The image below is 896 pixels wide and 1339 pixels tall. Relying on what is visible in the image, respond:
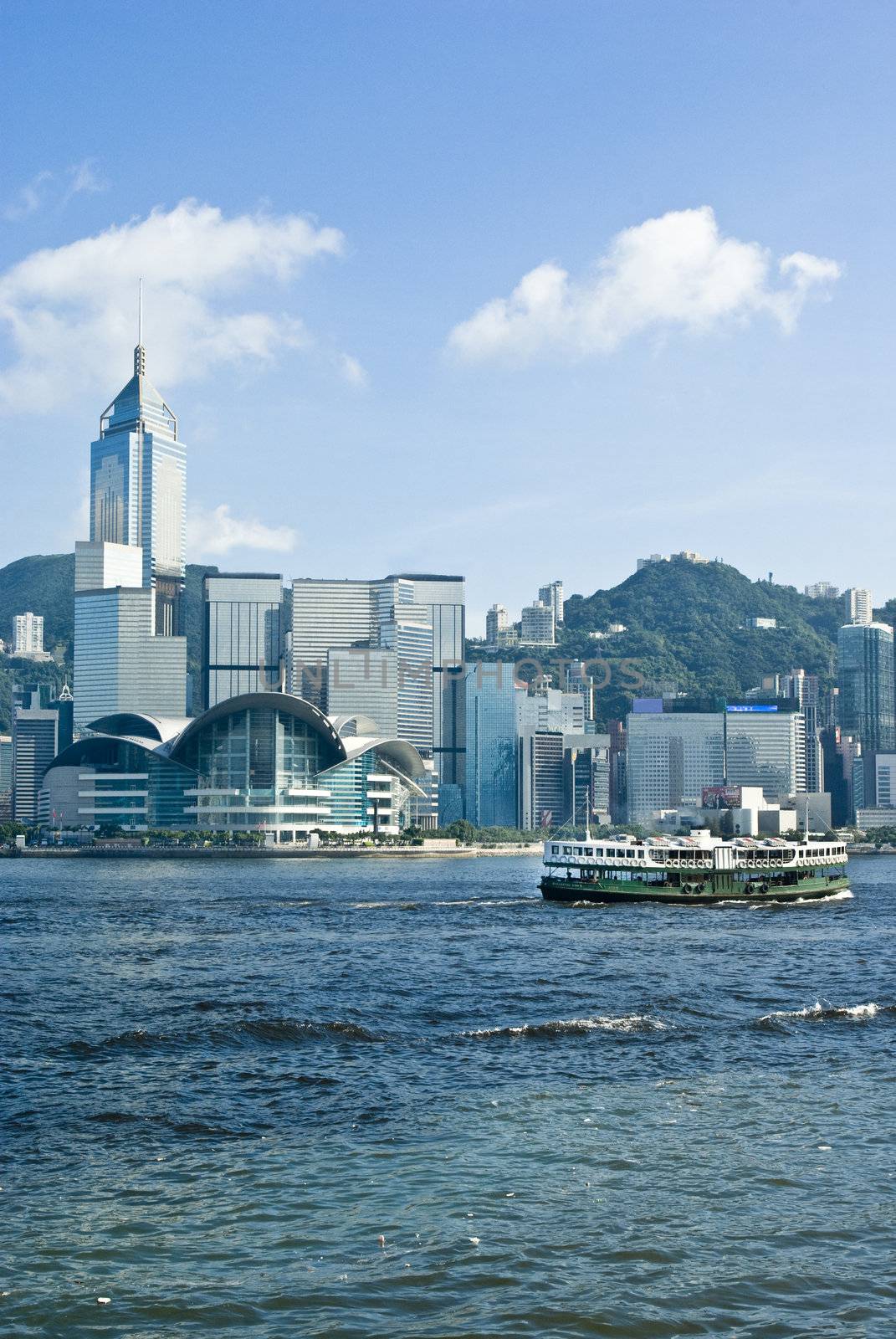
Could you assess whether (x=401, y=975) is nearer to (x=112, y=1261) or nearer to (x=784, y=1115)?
(x=784, y=1115)

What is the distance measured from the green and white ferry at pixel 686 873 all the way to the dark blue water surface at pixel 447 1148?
32596mm

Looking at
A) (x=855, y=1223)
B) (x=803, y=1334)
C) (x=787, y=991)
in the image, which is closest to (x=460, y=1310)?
(x=803, y=1334)

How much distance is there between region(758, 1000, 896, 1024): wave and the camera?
112 ft

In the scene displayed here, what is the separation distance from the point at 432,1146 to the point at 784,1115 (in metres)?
6.19

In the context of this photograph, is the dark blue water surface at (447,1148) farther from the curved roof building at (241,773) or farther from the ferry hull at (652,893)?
the curved roof building at (241,773)

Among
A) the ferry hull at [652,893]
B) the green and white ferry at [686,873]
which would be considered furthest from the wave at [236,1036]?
the green and white ferry at [686,873]

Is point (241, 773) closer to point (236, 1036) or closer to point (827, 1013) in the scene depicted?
point (827, 1013)

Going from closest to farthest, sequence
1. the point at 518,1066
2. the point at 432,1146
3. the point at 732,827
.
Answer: the point at 432,1146 < the point at 518,1066 < the point at 732,827

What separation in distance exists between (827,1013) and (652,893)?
43.7 m

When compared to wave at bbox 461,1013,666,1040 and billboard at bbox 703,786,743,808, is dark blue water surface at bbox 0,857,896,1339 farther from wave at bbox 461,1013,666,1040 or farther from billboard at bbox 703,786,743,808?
billboard at bbox 703,786,743,808

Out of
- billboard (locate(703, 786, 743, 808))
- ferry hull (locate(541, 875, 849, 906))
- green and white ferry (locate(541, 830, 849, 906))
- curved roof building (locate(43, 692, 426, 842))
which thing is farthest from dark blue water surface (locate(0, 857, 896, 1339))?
billboard (locate(703, 786, 743, 808))

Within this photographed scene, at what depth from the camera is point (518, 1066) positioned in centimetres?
2794

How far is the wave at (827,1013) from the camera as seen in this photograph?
34.0 m

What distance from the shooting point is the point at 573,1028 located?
3212cm
